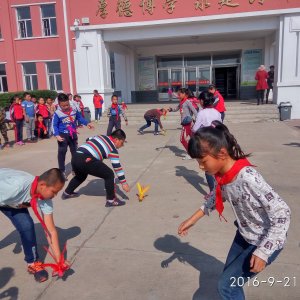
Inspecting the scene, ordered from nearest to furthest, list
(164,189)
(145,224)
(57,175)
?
1. (57,175)
2. (145,224)
3. (164,189)

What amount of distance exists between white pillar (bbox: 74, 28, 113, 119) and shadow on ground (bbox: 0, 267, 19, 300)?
44.4 feet

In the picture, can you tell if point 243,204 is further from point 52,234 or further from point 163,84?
point 163,84

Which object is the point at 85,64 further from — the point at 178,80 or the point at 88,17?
the point at 178,80

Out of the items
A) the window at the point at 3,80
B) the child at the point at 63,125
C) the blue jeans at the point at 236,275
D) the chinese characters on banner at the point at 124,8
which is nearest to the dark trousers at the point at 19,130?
the child at the point at 63,125

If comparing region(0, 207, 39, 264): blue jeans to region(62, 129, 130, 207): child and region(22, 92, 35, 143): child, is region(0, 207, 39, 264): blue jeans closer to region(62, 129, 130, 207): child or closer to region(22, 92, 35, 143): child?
region(62, 129, 130, 207): child

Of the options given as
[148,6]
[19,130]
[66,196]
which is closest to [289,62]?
[148,6]

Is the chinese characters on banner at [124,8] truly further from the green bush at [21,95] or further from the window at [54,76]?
the window at [54,76]

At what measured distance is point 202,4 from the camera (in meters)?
14.7

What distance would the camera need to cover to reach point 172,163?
23.5 ft

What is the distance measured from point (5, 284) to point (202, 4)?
14609 mm


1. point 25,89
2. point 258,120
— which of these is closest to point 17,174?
point 258,120

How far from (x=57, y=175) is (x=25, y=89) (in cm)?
2123

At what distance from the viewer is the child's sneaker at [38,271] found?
2.91m

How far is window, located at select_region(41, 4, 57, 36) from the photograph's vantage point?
819 inches
